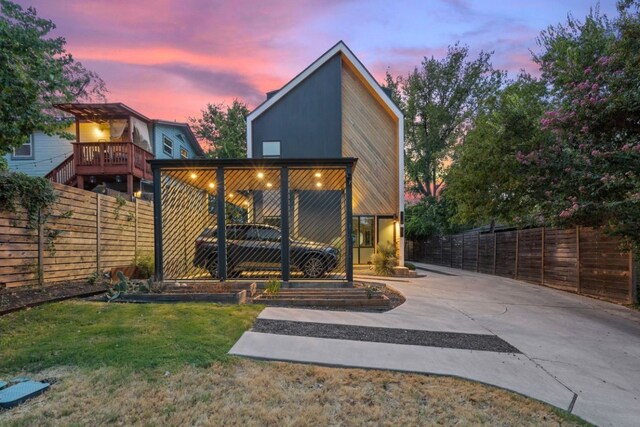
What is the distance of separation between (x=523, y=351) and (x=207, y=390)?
3.94 m

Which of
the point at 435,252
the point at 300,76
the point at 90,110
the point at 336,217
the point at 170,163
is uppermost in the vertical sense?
the point at 300,76

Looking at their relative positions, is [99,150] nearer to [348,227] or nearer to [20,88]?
[20,88]

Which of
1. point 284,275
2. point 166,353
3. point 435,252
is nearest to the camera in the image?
point 166,353

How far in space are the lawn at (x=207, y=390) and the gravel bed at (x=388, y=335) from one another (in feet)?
3.12

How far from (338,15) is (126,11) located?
20.0 feet

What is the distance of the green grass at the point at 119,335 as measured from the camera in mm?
3326

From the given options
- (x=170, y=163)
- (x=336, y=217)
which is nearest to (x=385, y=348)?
(x=170, y=163)

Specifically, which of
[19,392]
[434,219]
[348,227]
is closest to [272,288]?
[348,227]

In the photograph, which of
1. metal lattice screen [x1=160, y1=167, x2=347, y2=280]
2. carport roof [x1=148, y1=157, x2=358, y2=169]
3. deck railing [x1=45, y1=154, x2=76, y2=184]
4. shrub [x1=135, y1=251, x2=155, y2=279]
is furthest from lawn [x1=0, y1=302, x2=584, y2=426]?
deck railing [x1=45, y1=154, x2=76, y2=184]

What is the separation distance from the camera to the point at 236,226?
9242mm

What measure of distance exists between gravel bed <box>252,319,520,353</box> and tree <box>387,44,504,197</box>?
72.1 feet

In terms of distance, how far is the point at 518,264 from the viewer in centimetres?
1238

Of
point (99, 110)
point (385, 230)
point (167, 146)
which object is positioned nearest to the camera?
point (385, 230)

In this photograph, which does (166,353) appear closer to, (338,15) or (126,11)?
(126,11)
